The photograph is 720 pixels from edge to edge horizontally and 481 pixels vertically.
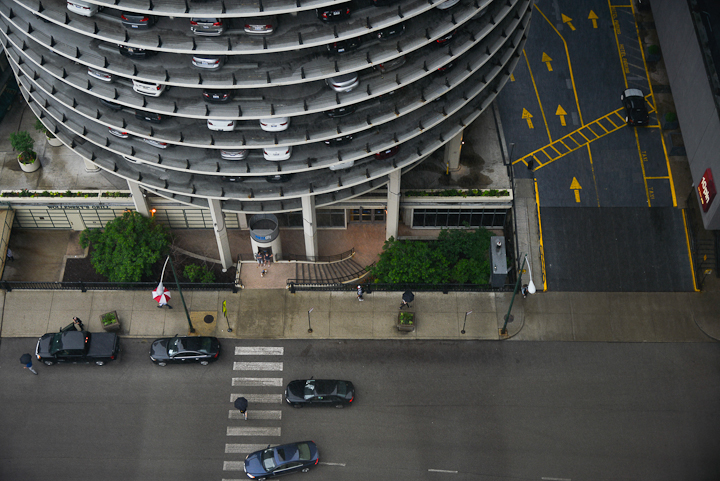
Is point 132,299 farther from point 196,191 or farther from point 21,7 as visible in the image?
point 21,7

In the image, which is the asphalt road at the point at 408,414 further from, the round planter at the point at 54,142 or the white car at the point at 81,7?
the white car at the point at 81,7

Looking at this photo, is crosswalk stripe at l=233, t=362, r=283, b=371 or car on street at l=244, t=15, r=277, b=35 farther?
crosswalk stripe at l=233, t=362, r=283, b=371

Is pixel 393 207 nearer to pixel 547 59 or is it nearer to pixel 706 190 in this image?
pixel 547 59

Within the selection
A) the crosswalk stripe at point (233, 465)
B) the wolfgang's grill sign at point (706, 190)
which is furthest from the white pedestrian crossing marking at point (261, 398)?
the wolfgang's grill sign at point (706, 190)

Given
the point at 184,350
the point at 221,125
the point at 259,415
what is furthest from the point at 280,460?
the point at 221,125

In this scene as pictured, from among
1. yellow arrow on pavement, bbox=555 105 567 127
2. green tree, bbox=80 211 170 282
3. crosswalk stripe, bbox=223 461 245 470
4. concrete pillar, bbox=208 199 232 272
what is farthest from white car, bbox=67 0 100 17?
yellow arrow on pavement, bbox=555 105 567 127

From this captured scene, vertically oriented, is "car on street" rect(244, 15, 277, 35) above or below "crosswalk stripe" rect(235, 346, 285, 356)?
above

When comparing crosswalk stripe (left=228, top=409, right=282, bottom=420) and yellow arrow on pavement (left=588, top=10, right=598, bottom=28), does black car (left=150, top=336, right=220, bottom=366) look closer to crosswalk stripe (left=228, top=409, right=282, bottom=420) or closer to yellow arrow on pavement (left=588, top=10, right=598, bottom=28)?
crosswalk stripe (left=228, top=409, right=282, bottom=420)
